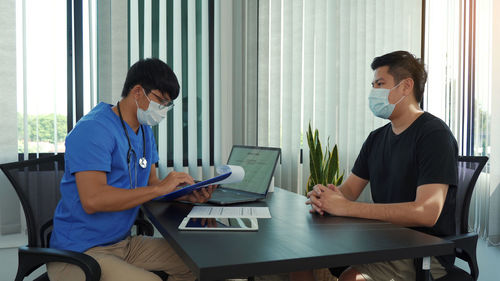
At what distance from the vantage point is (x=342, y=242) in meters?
1.12

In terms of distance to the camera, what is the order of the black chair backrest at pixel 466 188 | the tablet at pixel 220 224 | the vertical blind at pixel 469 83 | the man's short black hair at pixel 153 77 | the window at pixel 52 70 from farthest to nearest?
the vertical blind at pixel 469 83
the window at pixel 52 70
the black chair backrest at pixel 466 188
the man's short black hair at pixel 153 77
the tablet at pixel 220 224

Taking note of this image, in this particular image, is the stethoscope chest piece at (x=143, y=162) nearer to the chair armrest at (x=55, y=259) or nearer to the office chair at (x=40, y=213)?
the office chair at (x=40, y=213)

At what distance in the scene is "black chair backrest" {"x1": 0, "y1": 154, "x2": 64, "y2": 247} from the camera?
1.50 m

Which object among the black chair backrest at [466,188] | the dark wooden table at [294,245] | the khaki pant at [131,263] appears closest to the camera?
the dark wooden table at [294,245]

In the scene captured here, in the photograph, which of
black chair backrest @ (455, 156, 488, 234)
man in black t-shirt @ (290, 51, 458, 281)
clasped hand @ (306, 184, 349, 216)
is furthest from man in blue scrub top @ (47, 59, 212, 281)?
black chair backrest @ (455, 156, 488, 234)

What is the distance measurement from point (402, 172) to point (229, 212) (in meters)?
0.79

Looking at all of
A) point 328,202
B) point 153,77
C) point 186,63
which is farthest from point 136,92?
point 186,63

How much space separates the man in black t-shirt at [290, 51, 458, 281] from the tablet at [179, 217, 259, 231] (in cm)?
33

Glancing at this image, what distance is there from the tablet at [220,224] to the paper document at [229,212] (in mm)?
24

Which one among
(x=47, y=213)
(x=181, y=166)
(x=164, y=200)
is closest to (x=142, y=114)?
(x=164, y=200)

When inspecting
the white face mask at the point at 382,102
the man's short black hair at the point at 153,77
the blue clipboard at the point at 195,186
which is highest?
the man's short black hair at the point at 153,77

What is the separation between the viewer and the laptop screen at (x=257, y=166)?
1.88 m

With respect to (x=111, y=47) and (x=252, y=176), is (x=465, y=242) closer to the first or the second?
(x=252, y=176)

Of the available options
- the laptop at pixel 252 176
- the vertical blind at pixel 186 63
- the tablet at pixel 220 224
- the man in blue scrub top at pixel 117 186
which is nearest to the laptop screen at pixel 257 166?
the laptop at pixel 252 176
